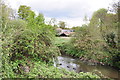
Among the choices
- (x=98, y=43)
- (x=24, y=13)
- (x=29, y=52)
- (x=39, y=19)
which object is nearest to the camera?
(x=29, y=52)

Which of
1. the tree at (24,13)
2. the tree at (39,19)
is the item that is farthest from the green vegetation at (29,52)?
the tree at (24,13)

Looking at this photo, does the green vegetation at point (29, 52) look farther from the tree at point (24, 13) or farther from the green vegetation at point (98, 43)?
the green vegetation at point (98, 43)

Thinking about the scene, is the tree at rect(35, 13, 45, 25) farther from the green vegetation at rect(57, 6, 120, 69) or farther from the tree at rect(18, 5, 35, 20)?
the green vegetation at rect(57, 6, 120, 69)

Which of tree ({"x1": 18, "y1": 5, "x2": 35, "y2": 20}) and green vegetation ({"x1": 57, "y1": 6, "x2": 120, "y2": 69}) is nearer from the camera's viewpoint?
tree ({"x1": 18, "y1": 5, "x2": 35, "y2": 20})

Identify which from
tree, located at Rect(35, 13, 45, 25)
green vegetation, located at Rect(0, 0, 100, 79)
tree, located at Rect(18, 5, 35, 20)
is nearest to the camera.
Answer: green vegetation, located at Rect(0, 0, 100, 79)

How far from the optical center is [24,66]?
272cm

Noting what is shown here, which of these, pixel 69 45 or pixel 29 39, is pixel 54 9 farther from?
pixel 69 45

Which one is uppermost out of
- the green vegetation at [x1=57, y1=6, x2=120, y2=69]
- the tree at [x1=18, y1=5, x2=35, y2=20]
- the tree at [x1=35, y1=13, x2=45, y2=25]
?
the tree at [x1=18, y1=5, x2=35, y2=20]

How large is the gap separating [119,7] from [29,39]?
5.41 meters

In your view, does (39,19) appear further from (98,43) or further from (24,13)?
(24,13)

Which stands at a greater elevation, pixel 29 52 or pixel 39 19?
pixel 39 19

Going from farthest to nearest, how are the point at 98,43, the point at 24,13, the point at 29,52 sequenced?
the point at 24,13 < the point at 98,43 < the point at 29,52

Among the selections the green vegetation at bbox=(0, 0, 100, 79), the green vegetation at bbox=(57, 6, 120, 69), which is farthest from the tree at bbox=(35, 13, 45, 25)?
the green vegetation at bbox=(57, 6, 120, 69)

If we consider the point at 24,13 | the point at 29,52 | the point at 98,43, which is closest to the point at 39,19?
the point at 29,52
